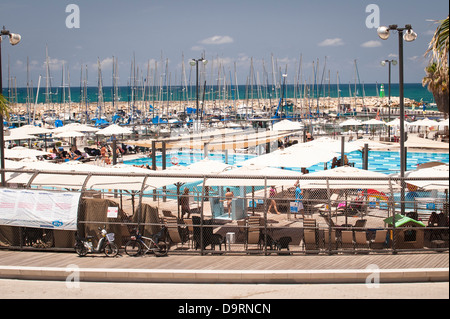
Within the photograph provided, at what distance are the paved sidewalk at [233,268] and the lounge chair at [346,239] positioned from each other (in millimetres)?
660

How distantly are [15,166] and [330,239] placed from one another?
14.0m

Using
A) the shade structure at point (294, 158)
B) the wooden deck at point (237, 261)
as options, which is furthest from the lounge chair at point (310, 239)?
the shade structure at point (294, 158)

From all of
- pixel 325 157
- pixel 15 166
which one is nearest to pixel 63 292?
pixel 15 166

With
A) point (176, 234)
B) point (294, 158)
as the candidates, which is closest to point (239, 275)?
point (176, 234)

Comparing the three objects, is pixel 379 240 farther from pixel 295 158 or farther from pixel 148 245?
pixel 295 158

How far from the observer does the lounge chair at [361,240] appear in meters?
15.4

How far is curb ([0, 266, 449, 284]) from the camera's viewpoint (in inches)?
509

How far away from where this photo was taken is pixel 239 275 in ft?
43.1

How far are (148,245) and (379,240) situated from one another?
6.55 metres

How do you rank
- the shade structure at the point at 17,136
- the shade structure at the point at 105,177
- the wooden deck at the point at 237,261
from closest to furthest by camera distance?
the wooden deck at the point at 237,261, the shade structure at the point at 105,177, the shade structure at the point at 17,136

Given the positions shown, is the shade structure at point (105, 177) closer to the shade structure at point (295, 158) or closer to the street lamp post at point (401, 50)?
the shade structure at point (295, 158)

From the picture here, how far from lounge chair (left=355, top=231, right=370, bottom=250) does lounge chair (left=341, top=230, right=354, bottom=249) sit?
17 centimetres

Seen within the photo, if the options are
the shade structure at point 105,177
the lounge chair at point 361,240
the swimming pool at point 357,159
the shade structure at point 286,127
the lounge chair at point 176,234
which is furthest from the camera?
the shade structure at point 286,127

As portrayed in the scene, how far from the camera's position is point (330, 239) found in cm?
1474
